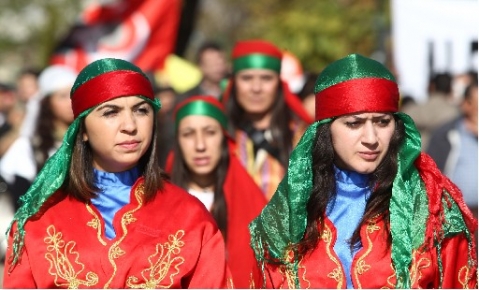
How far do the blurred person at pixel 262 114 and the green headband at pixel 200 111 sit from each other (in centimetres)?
51

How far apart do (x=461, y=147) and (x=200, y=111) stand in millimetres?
2232

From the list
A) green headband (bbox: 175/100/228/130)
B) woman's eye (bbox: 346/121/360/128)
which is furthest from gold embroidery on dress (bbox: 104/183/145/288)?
green headband (bbox: 175/100/228/130)

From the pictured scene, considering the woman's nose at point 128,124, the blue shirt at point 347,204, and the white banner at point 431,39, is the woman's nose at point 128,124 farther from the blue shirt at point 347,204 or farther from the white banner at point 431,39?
the white banner at point 431,39

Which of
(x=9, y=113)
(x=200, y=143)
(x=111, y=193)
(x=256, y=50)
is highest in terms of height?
(x=9, y=113)

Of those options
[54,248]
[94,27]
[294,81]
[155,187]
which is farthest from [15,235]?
[294,81]

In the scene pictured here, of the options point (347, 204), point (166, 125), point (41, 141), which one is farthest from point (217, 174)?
point (347, 204)

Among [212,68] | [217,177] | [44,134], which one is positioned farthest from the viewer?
[212,68]

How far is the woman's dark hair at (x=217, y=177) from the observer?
666 cm

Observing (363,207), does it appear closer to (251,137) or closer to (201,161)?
(201,161)

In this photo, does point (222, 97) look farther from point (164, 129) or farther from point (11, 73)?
point (11, 73)

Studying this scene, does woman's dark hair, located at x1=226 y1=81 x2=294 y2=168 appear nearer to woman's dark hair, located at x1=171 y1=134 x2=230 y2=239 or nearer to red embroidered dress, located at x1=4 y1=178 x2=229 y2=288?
woman's dark hair, located at x1=171 y1=134 x2=230 y2=239

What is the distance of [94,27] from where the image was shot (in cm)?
1171

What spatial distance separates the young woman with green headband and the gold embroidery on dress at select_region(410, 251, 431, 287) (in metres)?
0.80

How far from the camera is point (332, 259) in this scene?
4727 millimetres
